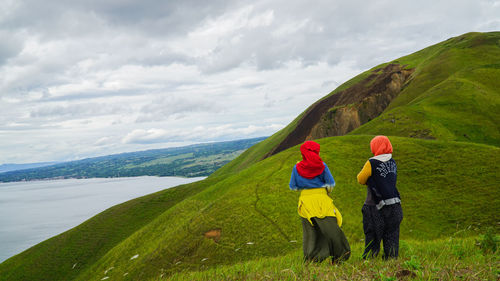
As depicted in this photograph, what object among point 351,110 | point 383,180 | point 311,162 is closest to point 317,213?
point 311,162

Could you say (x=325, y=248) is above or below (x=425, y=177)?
above

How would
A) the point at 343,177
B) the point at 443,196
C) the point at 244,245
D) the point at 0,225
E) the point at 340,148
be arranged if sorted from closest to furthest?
the point at 244,245, the point at 443,196, the point at 343,177, the point at 340,148, the point at 0,225

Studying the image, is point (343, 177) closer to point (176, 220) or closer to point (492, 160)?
point (492, 160)

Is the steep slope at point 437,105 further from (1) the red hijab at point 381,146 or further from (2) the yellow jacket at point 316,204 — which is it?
(2) the yellow jacket at point 316,204

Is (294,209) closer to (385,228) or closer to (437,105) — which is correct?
(385,228)

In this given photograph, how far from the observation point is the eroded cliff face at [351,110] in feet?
226

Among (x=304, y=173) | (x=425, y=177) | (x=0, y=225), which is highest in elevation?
(x=304, y=173)

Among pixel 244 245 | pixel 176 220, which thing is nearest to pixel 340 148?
pixel 244 245

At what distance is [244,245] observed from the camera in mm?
17609

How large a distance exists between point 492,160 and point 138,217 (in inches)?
1802

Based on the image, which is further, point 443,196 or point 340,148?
point 340,148

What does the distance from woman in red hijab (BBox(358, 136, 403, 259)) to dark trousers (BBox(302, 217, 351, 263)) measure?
25.7 inches

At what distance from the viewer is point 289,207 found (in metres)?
20.7

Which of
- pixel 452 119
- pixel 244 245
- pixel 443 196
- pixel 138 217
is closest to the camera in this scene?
pixel 244 245
